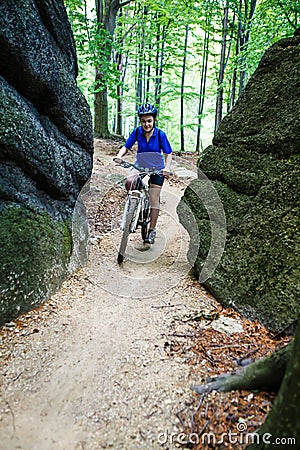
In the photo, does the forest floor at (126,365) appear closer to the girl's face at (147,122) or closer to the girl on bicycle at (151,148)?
the girl on bicycle at (151,148)

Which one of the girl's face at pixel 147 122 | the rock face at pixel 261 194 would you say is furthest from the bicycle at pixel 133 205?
the rock face at pixel 261 194

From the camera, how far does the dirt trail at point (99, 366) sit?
2.16 m

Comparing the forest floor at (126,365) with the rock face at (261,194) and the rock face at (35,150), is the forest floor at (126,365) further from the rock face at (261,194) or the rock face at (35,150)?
the rock face at (35,150)

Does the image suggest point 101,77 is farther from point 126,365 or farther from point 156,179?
point 126,365

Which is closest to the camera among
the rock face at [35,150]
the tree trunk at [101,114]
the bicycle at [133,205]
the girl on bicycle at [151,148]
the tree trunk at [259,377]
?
the tree trunk at [259,377]

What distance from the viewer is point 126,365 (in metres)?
2.83

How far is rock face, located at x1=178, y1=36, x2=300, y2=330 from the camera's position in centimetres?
340

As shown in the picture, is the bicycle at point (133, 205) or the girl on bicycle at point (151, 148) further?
the girl on bicycle at point (151, 148)

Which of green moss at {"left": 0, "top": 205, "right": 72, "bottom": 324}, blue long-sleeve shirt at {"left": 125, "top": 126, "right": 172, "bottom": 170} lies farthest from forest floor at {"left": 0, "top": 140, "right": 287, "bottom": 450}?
blue long-sleeve shirt at {"left": 125, "top": 126, "right": 172, "bottom": 170}

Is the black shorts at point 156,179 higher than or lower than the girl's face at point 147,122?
lower

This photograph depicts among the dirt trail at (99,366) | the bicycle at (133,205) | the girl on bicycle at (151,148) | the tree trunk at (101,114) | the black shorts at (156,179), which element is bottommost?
the dirt trail at (99,366)

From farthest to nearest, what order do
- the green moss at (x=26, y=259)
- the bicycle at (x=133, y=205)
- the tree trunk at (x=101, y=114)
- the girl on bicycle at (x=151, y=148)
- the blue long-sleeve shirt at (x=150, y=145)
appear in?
the tree trunk at (x=101, y=114) → the blue long-sleeve shirt at (x=150, y=145) → the girl on bicycle at (x=151, y=148) → the bicycle at (x=133, y=205) → the green moss at (x=26, y=259)

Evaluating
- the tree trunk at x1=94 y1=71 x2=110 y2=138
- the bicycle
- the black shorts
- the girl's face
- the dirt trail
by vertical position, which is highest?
the tree trunk at x1=94 y1=71 x2=110 y2=138

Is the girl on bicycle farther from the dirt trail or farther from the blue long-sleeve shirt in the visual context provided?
the dirt trail
